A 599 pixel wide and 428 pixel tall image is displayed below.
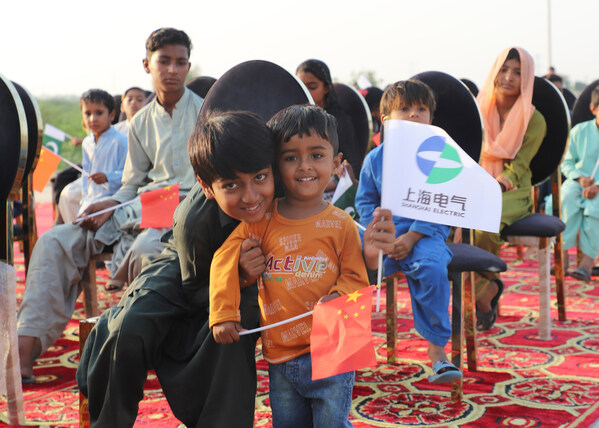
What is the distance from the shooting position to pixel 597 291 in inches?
164

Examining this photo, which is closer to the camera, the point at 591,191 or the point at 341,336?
the point at 341,336

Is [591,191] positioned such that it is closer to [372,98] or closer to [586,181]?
[586,181]

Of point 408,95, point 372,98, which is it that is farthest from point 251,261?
point 372,98

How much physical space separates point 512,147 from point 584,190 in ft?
4.73

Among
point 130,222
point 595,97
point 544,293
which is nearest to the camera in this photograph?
point 130,222

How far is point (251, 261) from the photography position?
146 centimetres

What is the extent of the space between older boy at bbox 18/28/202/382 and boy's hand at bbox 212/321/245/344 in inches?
44.5

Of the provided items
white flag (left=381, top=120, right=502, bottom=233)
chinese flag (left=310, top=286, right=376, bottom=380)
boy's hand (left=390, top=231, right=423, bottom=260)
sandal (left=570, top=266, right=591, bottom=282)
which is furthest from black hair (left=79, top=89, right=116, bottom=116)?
sandal (left=570, top=266, right=591, bottom=282)

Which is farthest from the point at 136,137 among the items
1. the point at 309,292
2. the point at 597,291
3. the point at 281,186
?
the point at 597,291

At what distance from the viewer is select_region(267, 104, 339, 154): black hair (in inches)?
57.2

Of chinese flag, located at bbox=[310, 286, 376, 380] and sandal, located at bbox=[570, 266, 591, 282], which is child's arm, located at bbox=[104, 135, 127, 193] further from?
sandal, located at bbox=[570, 266, 591, 282]

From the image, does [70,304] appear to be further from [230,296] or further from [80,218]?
[230,296]

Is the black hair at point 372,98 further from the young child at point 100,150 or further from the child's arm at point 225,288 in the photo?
the child's arm at point 225,288

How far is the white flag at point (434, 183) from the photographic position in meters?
1.47
